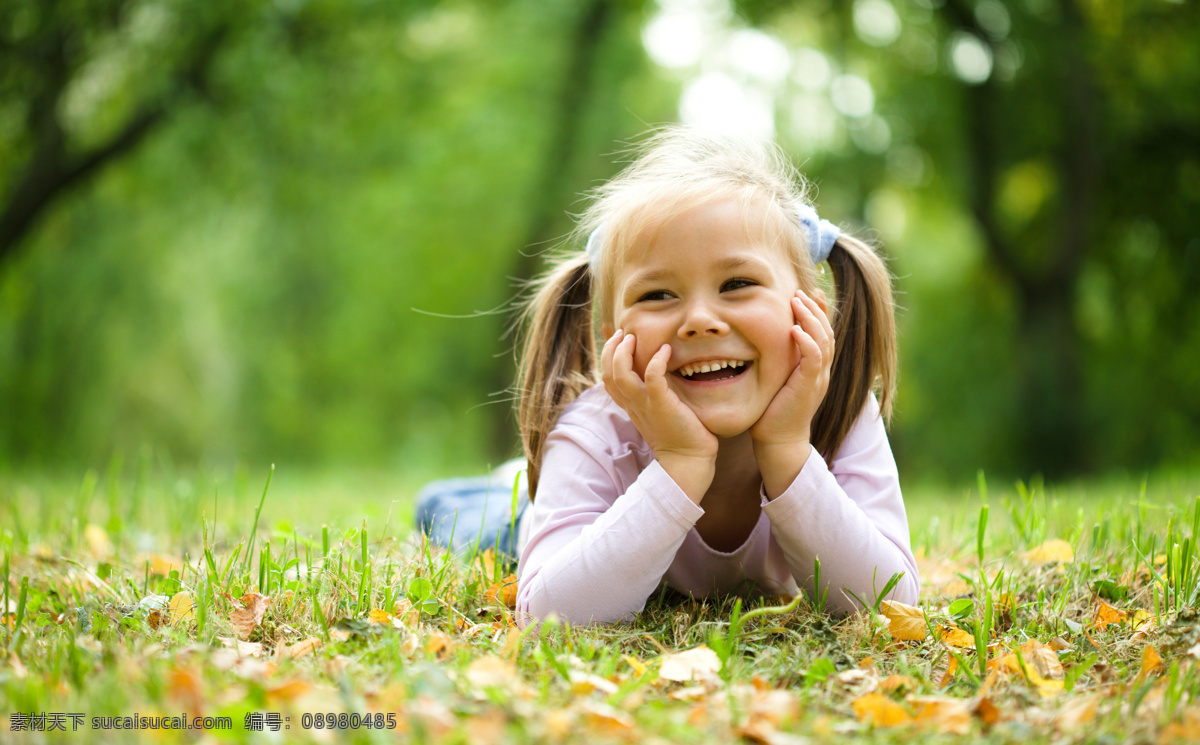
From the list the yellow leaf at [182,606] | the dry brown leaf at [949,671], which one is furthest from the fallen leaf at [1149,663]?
the yellow leaf at [182,606]

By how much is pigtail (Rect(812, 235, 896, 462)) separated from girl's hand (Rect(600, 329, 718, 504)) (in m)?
0.47

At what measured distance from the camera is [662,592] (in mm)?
2379

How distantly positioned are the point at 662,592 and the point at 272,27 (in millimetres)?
7196

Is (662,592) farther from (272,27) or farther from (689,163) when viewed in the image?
(272,27)

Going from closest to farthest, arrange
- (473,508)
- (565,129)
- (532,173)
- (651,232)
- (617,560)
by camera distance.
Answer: (617,560) < (651,232) < (473,508) < (565,129) < (532,173)

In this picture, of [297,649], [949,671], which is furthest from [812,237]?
[297,649]

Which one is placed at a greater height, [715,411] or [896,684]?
[715,411]

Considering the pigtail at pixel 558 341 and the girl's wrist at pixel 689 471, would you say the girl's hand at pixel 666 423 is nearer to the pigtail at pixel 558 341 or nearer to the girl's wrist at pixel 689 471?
the girl's wrist at pixel 689 471

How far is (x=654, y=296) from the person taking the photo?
222 centimetres

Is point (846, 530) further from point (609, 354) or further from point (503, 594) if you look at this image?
point (503, 594)

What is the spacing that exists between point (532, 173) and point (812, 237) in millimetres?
10219

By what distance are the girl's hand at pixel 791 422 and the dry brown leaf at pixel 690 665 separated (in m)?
0.44

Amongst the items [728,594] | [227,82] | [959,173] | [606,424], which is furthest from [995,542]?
[959,173]

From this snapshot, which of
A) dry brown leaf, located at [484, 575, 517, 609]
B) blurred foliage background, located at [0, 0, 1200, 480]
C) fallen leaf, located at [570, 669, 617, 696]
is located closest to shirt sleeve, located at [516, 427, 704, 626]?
dry brown leaf, located at [484, 575, 517, 609]
